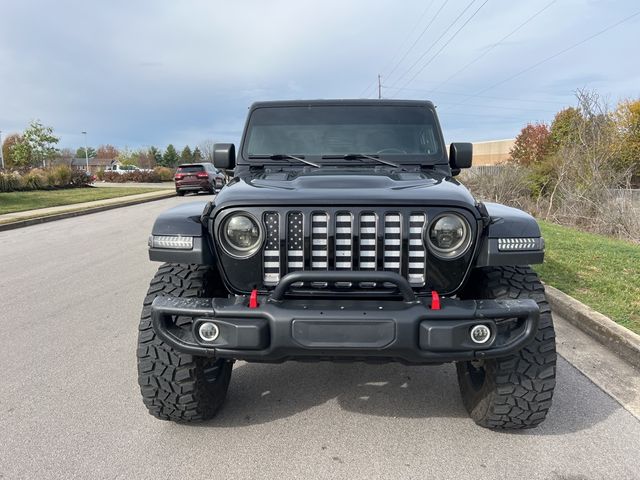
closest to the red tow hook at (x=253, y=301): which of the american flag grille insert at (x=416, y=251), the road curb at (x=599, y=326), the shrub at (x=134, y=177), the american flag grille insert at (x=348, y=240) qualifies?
the american flag grille insert at (x=348, y=240)

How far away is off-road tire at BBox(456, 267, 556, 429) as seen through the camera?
2.52 metres

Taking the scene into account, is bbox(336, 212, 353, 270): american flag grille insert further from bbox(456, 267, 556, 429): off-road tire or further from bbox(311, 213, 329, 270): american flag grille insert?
bbox(456, 267, 556, 429): off-road tire

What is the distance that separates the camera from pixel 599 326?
4016 mm

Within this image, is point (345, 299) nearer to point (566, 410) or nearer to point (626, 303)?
point (566, 410)

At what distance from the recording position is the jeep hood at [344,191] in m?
2.42

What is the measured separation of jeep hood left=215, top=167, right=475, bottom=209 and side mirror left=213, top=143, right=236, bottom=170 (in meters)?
0.90

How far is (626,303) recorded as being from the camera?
4.60 m

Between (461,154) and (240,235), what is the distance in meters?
2.16

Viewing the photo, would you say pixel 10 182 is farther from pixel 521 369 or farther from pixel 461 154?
pixel 521 369

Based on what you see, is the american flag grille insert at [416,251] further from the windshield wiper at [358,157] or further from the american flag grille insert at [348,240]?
the windshield wiper at [358,157]

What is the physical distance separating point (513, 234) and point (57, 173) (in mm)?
27020

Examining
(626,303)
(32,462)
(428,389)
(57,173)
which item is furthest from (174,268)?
(57,173)

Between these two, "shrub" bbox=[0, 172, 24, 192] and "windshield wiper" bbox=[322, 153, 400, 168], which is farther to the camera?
"shrub" bbox=[0, 172, 24, 192]

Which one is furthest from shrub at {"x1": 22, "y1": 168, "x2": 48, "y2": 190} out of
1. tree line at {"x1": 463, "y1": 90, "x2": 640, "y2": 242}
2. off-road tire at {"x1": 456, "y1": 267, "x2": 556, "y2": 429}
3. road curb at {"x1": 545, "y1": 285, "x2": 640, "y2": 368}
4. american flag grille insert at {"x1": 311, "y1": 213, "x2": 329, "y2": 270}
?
off-road tire at {"x1": 456, "y1": 267, "x2": 556, "y2": 429}
